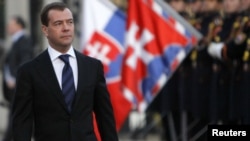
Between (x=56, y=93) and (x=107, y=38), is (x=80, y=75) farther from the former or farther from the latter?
(x=107, y=38)

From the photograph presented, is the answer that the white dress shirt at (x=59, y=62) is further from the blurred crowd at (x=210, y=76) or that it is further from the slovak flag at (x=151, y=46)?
the slovak flag at (x=151, y=46)

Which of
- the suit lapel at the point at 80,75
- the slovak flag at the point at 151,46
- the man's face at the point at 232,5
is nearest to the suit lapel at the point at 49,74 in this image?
the suit lapel at the point at 80,75

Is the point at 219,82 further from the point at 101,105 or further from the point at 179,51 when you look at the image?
the point at 101,105

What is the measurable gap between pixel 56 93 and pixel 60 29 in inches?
16.2

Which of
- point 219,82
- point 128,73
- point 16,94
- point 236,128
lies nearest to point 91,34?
point 128,73

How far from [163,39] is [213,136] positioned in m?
4.80

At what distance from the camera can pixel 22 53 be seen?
14422 millimetres

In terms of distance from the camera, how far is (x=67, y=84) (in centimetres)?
658

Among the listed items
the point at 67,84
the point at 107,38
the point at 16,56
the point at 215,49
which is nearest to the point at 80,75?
the point at 67,84

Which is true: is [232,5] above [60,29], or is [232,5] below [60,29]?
above

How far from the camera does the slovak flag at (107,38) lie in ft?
39.4

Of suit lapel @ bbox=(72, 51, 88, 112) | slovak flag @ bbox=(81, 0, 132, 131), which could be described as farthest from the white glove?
suit lapel @ bbox=(72, 51, 88, 112)

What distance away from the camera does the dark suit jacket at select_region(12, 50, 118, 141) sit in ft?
21.5

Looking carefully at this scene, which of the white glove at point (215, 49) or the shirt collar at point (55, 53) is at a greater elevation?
the white glove at point (215, 49)
